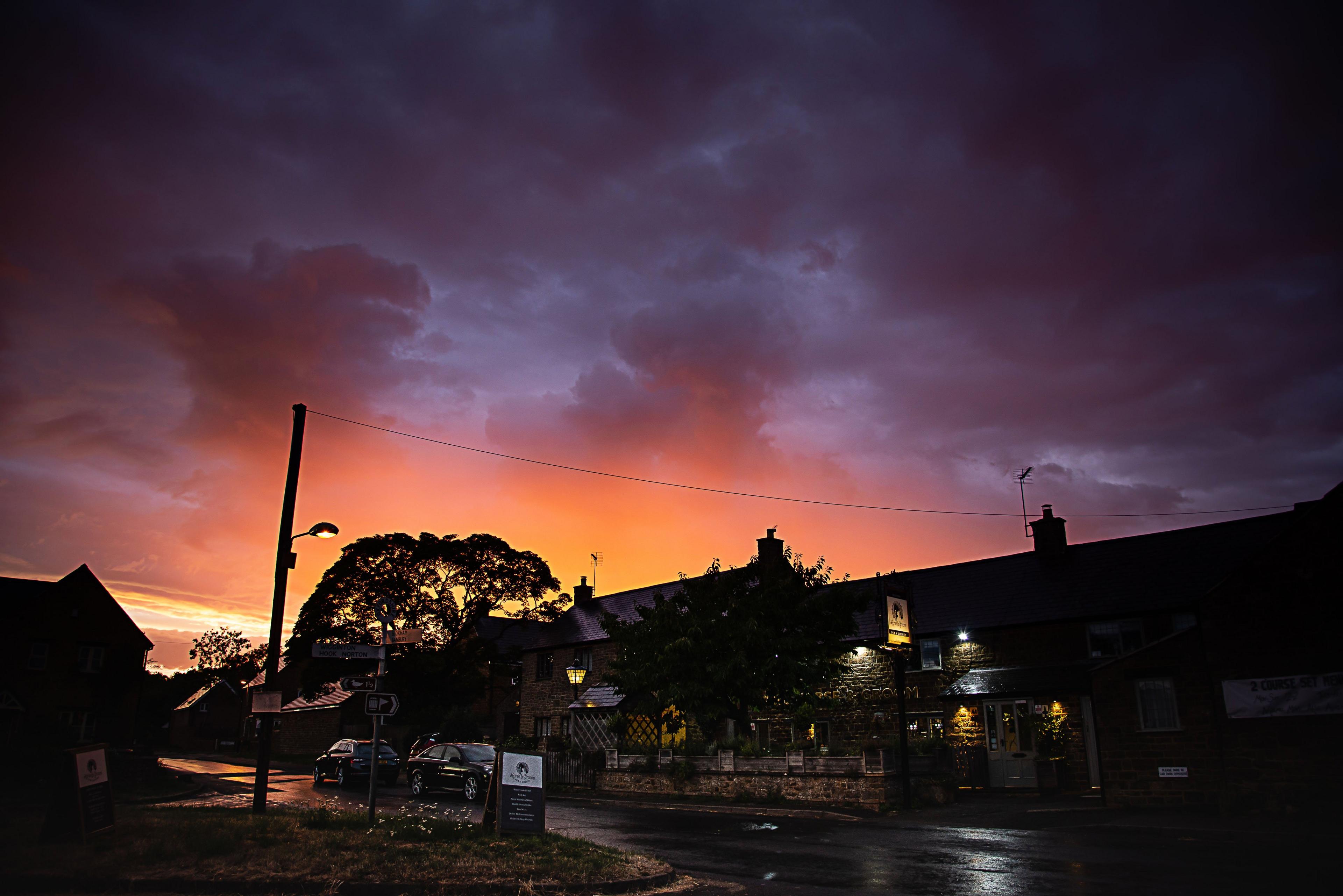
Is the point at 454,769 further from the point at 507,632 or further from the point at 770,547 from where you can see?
the point at 507,632

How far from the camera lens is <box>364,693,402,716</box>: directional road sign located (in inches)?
518

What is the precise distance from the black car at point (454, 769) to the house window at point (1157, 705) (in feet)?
53.9

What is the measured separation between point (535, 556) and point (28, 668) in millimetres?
24032

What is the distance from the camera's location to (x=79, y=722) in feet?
130

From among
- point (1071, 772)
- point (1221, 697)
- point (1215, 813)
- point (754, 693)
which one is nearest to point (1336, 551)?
point (1221, 697)

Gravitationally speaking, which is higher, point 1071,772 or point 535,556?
point 535,556

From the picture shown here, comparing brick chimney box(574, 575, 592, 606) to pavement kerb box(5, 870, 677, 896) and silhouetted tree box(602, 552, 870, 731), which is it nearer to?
silhouetted tree box(602, 552, 870, 731)

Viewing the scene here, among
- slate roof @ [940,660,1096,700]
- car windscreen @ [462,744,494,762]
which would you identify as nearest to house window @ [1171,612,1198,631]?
slate roof @ [940,660,1096,700]

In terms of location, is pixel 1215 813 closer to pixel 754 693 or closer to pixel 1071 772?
pixel 1071 772

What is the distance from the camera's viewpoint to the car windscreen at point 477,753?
23281mm

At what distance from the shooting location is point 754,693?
2595 cm

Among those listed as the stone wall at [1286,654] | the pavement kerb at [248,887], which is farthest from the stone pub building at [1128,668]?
the pavement kerb at [248,887]

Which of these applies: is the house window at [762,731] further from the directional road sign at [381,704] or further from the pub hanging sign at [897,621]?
the directional road sign at [381,704]

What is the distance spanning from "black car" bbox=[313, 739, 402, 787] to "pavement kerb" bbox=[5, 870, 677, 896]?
1929 cm
